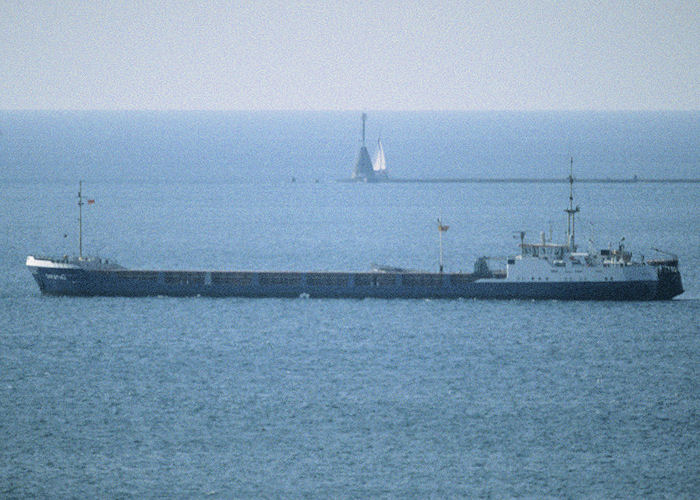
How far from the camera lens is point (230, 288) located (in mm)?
114625

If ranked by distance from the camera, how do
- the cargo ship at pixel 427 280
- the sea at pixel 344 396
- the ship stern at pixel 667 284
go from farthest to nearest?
the ship stern at pixel 667 284 → the cargo ship at pixel 427 280 → the sea at pixel 344 396

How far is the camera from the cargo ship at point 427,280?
11088cm

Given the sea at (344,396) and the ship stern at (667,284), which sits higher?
→ the ship stern at (667,284)

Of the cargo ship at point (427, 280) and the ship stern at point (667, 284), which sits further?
the ship stern at point (667, 284)

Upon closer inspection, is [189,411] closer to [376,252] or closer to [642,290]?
[642,290]

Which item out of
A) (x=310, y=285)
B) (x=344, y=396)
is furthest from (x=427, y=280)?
(x=344, y=396)

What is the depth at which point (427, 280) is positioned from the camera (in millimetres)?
113500

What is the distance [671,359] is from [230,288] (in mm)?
37152

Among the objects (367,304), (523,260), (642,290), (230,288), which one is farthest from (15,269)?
(642,290)

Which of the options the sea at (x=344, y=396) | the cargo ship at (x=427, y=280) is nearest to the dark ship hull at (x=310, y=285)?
the cargo ship at (x=427, y=280)

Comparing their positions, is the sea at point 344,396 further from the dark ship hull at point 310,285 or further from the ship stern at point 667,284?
the dark ship hull at point 310,285

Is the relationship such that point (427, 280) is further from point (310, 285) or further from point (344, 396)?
point (344, 396)

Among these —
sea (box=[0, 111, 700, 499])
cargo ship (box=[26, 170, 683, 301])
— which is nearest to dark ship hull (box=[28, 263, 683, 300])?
cargo ship (box=[26, 170, 683, 301])

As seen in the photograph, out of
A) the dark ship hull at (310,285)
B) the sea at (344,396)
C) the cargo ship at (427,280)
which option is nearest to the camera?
the sea at (344,396)
